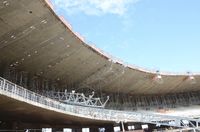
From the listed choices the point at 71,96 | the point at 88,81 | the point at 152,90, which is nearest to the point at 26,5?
the point at 71,96

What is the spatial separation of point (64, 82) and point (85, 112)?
255 inches

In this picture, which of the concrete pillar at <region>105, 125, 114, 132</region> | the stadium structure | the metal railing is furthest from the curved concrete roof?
the concrete pillar at <region>105, 125, 114, 132</region>

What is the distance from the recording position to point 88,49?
101 ft

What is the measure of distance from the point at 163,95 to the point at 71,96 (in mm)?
23219

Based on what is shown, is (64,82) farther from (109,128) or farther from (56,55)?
(109,128)

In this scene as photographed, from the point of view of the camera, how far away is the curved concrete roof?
22922 millimetres

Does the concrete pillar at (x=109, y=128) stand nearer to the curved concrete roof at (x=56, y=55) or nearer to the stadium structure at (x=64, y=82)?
the stadium structure at (x=64, y=82)

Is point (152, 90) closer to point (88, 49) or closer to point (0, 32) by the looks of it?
point (88, 49)

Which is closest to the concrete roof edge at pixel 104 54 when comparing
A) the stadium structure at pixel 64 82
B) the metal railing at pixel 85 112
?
the stadium structure at pixel 64 82

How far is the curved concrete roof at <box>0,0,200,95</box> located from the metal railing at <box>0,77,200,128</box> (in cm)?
445

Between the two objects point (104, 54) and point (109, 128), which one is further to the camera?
point (109, 128)

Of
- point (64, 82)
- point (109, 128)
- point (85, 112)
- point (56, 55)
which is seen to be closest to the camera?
point (56, 55)

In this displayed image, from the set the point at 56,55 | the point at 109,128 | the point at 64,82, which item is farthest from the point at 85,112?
the point at 109,128

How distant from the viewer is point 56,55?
2981 centimetres
